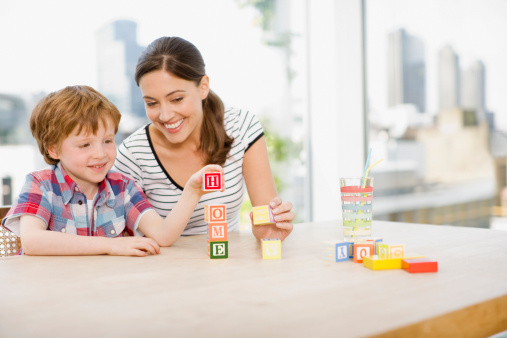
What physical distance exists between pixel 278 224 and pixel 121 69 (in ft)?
7.49

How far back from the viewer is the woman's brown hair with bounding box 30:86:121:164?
1.37 m

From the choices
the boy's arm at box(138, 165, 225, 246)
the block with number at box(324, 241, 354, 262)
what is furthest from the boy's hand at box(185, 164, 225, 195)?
the block with number at box(324, 241, 354, 262)

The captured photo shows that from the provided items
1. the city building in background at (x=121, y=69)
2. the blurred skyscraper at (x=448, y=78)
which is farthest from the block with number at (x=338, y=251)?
the blurred skyscraper at (x=448, y=78)

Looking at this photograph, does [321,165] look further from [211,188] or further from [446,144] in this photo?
[211,188]

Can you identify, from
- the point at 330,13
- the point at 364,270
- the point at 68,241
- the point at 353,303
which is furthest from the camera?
the point at 330,13

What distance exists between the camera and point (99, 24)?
3.12 meters

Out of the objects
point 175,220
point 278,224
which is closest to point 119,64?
point 175,220

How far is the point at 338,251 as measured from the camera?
3.48 feet

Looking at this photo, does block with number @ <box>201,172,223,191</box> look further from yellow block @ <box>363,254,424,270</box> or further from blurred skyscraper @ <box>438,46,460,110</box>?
blurred skyscraper @ <box>438,46,460,110</box>

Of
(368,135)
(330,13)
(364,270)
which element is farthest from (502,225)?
(364,270)

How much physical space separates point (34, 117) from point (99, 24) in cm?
187

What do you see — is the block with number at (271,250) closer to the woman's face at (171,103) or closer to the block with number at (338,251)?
the block with number at (338,251)

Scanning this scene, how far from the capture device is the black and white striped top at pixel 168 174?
1695mm

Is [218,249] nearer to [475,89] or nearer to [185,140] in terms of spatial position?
[185,140]
